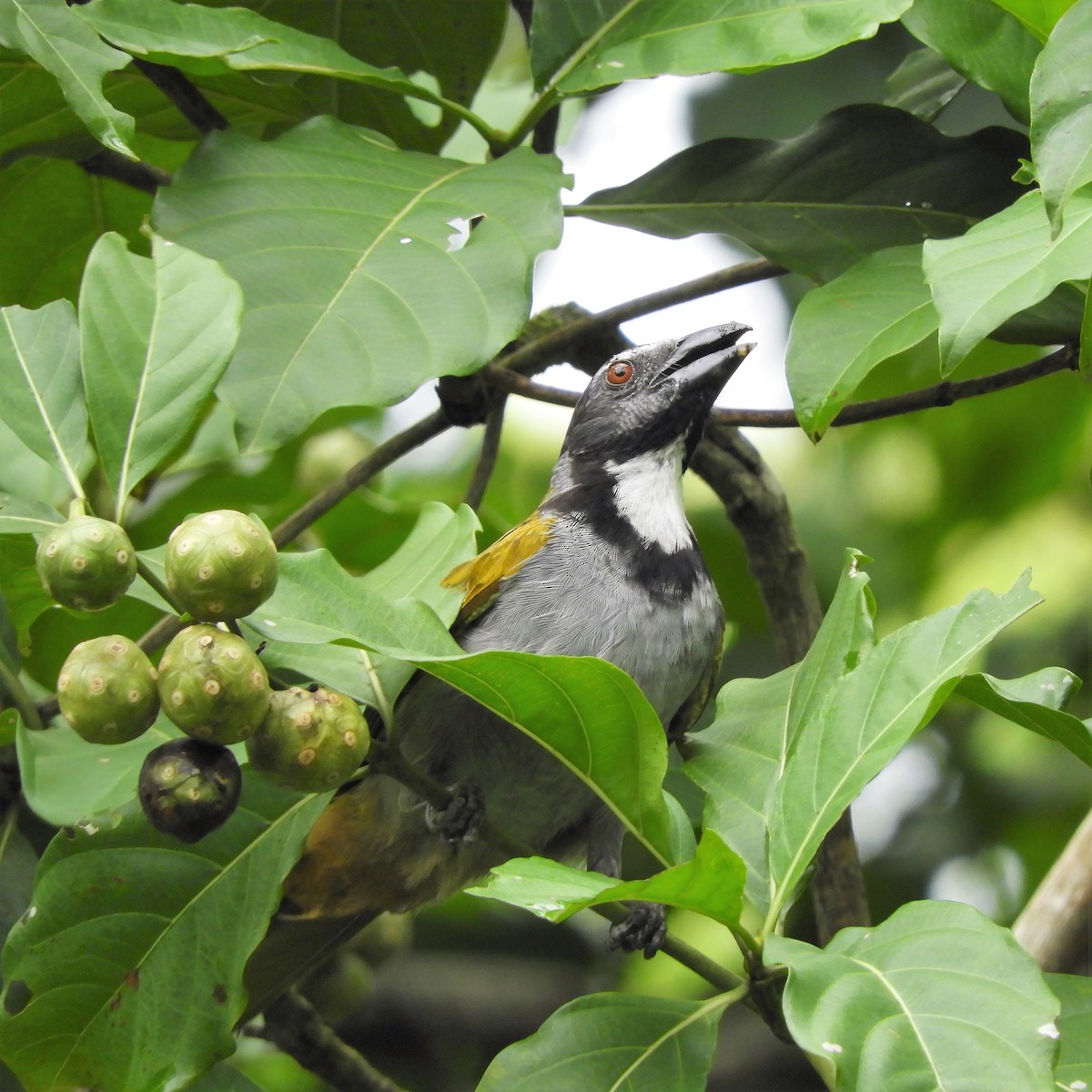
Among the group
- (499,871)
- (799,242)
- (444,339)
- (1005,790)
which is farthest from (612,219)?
(1005,790)

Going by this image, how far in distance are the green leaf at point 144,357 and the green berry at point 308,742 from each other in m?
0.36

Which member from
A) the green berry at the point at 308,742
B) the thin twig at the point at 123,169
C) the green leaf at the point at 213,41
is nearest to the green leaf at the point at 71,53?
the green leaf at the point at 213,41

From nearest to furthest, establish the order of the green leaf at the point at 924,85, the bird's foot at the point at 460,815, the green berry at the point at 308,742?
the green berry at the point at 308,742, the bird's foot at the point at 460,815, the green leaf at the point at 924,85

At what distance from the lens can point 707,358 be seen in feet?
9.71

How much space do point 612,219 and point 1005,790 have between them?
2.53 meters

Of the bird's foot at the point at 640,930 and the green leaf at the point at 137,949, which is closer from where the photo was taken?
the green leaf at the point at 137,949

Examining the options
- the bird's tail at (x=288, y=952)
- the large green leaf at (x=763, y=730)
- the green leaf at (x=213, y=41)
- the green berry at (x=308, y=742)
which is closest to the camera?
the green berry at (x=308, y=742)

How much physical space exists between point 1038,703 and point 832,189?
1.14 metres

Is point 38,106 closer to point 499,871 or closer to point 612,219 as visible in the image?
point 612,219

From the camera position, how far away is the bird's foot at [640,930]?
2387mm

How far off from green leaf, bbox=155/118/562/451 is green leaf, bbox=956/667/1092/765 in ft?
2.79

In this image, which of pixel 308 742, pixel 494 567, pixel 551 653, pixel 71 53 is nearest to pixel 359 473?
pixel 494 567

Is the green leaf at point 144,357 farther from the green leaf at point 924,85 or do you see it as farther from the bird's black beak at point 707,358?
the green leaf at point 924,85

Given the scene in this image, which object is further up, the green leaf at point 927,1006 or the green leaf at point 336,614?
the green leaf at point 336,614
